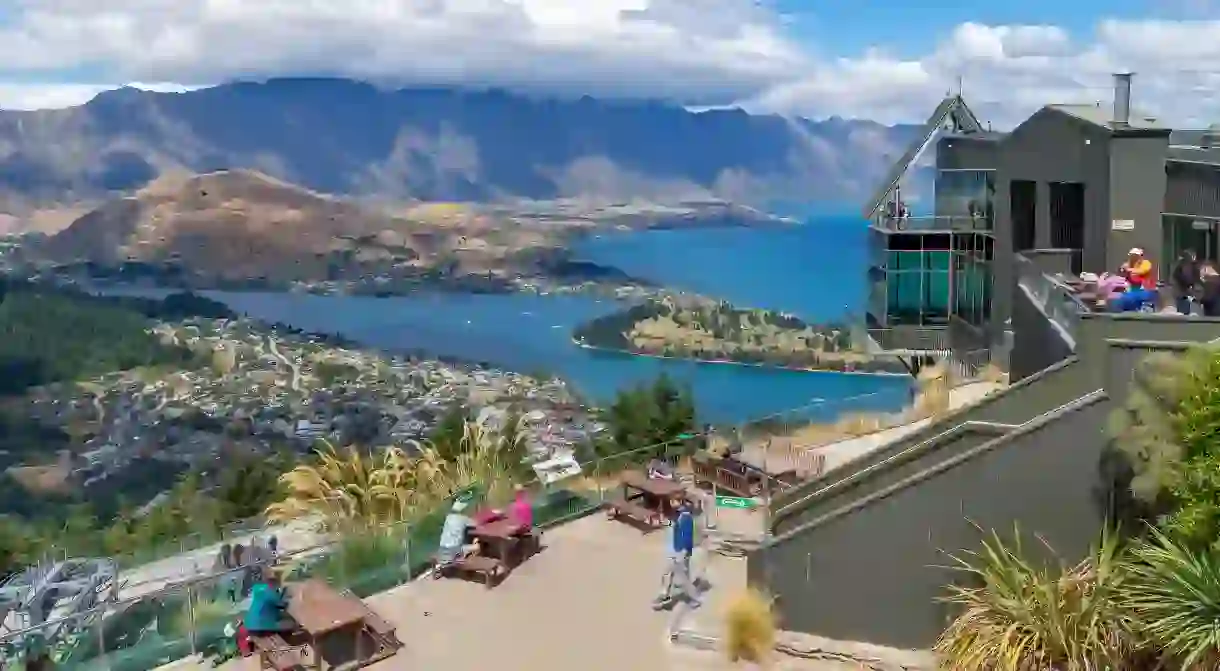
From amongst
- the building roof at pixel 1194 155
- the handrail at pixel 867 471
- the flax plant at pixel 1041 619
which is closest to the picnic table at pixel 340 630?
the handrail at pixel 867 471

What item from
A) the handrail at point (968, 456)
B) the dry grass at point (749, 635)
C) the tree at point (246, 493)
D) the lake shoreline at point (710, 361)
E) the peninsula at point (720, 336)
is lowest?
the lake shoreline at point (710, 361)

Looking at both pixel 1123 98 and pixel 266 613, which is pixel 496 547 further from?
pixel 1123 98

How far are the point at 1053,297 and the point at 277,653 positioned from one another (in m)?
8.76

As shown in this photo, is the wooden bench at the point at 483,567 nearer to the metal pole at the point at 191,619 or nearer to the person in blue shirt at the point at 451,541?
the person in blue shirt at the point at 451,541

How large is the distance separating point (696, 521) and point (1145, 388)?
5415mm

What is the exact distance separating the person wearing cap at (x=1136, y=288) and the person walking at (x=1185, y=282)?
31 cm

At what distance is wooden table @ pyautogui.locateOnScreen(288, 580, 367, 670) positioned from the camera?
9.87 metres

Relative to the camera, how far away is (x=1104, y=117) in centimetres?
1906

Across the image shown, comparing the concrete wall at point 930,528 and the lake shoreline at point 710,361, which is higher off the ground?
the concrete wall at point 930,528

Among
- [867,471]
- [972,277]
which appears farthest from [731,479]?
[972,277]

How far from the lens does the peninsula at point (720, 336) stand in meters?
122

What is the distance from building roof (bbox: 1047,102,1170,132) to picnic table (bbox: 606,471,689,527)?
839 centimetres

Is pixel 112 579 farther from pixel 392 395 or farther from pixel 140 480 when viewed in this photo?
pixel 392 395

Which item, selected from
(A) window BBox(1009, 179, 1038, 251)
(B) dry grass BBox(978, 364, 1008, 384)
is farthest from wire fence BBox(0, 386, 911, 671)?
(A) window BBox(1009, 179, 1038, 251)
